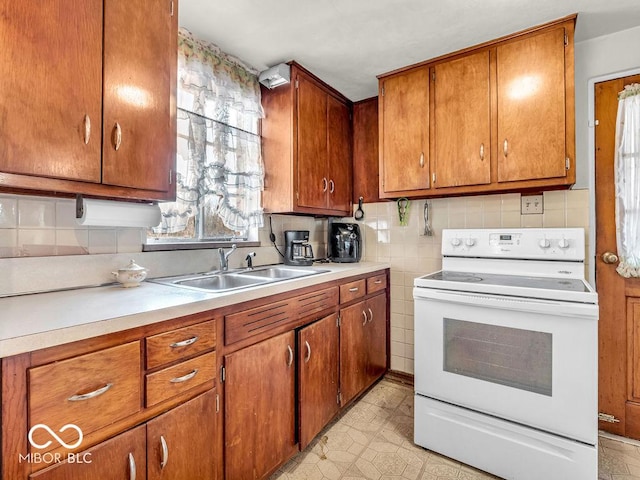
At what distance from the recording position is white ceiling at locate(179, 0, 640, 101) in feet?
5.22

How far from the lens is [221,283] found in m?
1.85

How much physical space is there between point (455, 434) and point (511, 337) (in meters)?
0.58

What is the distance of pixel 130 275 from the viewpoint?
4.66 ft

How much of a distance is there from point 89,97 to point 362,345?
1963mm

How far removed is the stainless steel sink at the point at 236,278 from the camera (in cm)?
162

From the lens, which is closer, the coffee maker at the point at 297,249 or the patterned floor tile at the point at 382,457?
the patterned floor tile at the point at 382,457

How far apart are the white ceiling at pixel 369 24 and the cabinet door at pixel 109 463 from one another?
1.79m

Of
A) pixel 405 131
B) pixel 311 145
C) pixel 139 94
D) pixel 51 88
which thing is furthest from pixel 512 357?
pixel 51 88

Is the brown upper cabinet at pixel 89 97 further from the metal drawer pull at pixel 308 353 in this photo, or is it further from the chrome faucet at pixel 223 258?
the metal drawer pull at pixel 308 353

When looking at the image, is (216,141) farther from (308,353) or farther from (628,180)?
(628,180)

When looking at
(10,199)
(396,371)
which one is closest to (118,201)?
(10,199)

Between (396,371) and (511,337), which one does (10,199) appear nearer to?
(511,337)

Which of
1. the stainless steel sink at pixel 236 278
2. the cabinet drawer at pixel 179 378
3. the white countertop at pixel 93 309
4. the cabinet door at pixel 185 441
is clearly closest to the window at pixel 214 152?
the stainless steel sink at pixel 236 278

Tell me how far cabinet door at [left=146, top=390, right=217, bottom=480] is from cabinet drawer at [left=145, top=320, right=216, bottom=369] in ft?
0.57
